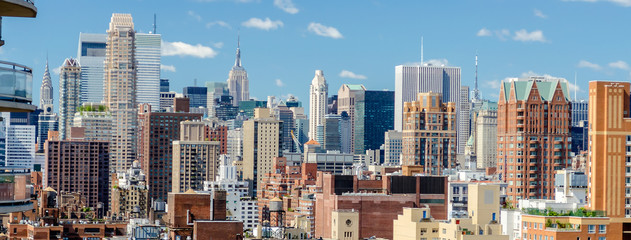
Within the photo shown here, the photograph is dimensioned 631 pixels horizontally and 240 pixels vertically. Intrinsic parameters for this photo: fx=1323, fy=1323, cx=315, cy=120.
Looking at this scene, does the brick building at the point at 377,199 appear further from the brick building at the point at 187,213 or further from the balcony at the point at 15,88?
the balcony at the point at 15,88

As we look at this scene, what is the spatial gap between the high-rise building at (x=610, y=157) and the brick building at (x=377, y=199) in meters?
44.5

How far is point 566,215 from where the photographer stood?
85.4 metres

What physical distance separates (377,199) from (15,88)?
134 metres

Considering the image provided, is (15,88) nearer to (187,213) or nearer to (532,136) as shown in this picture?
(187,213)

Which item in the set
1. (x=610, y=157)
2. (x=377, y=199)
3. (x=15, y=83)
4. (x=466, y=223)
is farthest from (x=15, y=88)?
(x=377, y=199)

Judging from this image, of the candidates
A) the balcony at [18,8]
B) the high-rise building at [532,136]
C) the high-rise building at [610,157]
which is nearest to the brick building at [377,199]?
the high-rise building at [532,136]

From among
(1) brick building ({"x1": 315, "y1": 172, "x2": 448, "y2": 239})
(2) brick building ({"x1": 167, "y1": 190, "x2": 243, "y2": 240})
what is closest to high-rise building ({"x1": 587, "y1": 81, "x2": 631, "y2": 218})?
(2) brick building ({"x1": 167, "y1": 190, "x2": 243, "y2": 240})

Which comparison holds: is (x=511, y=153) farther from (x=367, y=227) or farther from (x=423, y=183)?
(x=367, y=227)

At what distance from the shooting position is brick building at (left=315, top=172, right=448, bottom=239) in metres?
152

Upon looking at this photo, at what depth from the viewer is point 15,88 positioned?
68.3ft

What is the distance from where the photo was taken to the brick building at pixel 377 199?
15225cm

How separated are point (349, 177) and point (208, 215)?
61.9m

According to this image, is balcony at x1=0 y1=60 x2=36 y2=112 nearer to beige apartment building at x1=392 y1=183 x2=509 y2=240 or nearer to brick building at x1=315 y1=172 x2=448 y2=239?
beige apartment building at x1=392 y1=183 x2=509 y2=240

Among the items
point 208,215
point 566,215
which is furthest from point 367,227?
point 566,215
